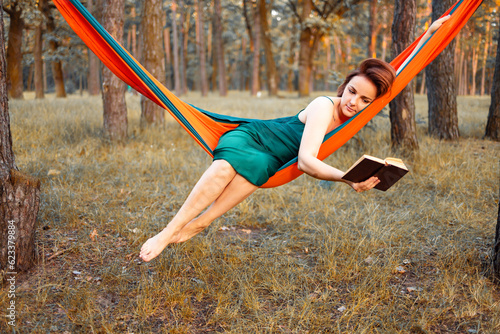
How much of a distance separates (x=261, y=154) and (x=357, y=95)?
2.03 feet

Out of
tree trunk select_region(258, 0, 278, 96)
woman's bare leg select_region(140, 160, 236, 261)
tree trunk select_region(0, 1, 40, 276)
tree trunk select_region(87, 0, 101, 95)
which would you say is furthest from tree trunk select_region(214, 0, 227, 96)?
woman's bare leg select_region(140, 160, 236, 261)

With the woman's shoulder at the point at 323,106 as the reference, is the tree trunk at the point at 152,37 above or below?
above

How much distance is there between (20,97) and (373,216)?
35.3 ft

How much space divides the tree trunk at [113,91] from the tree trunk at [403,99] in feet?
11.6

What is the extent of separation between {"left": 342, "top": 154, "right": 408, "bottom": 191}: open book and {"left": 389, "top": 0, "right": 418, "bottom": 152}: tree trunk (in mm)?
3376

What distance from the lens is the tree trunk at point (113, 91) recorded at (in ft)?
16.4

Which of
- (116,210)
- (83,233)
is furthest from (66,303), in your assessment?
(116,210)

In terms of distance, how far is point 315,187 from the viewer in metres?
4.08

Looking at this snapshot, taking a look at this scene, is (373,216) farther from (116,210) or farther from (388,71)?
(116,210)

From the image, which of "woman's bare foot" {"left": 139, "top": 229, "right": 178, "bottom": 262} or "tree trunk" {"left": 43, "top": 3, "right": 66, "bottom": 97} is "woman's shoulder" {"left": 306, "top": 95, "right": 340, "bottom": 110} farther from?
"tree trunk" {"left": 43, "top": 3, "right": 66, "bottom": 97}

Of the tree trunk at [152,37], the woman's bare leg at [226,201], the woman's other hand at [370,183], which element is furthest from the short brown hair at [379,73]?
the tree trunk at [152,37]

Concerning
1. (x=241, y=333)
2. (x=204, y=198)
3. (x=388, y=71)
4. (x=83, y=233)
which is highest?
(x=388, y=71)

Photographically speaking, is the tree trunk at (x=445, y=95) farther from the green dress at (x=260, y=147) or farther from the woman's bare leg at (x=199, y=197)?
the woman's bare leg at (x=199, y=197)

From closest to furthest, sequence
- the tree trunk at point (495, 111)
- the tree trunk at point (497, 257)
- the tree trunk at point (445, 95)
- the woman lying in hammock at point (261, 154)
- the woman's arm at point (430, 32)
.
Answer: the woman lying in hammock at point (261, 154), the tree trunk at point (497, 257), the woman's arm at point (430, 32), the tree trunk at point (495, 111), the tree trunk at point (445, 95)
